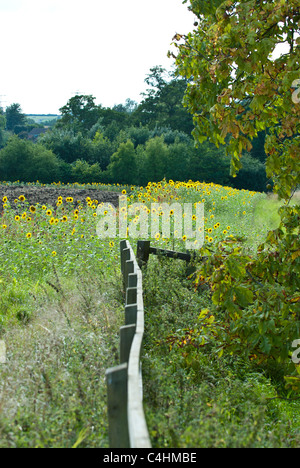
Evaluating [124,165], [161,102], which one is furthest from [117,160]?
[161,102]

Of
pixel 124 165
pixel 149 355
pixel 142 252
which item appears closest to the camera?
pixel 149 355

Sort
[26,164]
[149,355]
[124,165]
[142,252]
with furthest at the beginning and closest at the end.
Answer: [124,165] → [26,164] → [142,252] → [149,355]

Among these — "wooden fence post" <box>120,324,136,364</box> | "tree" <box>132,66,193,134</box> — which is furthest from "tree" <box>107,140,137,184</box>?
"wooden fence post" <box>120,324,136,364</box>

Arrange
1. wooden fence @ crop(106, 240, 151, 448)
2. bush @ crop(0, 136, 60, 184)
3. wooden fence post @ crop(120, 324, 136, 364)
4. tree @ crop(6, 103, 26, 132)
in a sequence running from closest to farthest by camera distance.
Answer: wooden fence @ crop(106, 240, 151, 448), wooden fence post @ crop(120, 324, 136, 364), bush @ crop(0, 136, 60, 184), tree @ crop(6, 103, 26, 132)

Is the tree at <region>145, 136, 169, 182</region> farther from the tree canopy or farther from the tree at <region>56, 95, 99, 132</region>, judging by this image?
the tree canopy

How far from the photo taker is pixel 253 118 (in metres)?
3.61

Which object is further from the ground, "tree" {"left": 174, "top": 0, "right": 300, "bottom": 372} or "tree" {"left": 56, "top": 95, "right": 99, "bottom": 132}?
"tree" {"left": 56, "top": 95, "right": 99, "bottom": 132}

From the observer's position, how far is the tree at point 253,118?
10.9 feet

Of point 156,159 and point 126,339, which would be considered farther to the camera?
point 156,159

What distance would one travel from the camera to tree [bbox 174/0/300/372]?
10.9 ft

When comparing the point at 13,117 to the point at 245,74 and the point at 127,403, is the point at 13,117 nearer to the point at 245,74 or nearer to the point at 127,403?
the point at 245,74

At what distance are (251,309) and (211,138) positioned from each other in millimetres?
1447

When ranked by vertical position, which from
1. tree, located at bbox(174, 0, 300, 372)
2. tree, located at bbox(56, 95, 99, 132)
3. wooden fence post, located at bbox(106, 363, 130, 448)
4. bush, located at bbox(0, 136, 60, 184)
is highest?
tree, located at bbox(56, 95, 99, 132)
